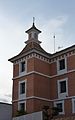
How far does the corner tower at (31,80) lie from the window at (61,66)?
1511 millimetres

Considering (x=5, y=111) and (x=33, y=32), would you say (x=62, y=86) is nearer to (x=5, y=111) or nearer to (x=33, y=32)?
(x=33, y=32)

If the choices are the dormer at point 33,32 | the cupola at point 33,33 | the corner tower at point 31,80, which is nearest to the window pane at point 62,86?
the corner tower at point 31,80

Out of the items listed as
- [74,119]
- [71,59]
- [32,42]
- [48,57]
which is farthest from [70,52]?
[74,119]

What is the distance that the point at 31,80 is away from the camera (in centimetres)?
3016

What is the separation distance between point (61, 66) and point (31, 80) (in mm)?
3845

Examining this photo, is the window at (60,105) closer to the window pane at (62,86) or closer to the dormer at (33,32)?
the window pane at (62,86)

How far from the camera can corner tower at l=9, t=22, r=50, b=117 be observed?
2967 cm

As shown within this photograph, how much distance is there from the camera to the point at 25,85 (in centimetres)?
3086

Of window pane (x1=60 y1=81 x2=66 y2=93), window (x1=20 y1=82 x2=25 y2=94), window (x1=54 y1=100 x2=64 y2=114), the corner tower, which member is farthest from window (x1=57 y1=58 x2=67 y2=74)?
window (x1=20 y1=82 x2=25 y2=94)

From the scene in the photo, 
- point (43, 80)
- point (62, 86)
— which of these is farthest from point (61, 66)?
point (43, 80)

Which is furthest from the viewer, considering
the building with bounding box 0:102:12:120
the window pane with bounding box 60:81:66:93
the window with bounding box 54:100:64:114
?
the building with bounding box 0:102:12:120

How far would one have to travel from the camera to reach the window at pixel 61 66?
100 feet

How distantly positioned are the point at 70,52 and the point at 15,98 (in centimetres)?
832

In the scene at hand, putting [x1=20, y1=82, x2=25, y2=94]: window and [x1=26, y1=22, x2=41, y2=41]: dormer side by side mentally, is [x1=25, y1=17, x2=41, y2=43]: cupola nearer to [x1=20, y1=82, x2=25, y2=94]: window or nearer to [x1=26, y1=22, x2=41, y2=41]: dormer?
[x1=26, y1=22, x2=41, y2=41]: dormer
